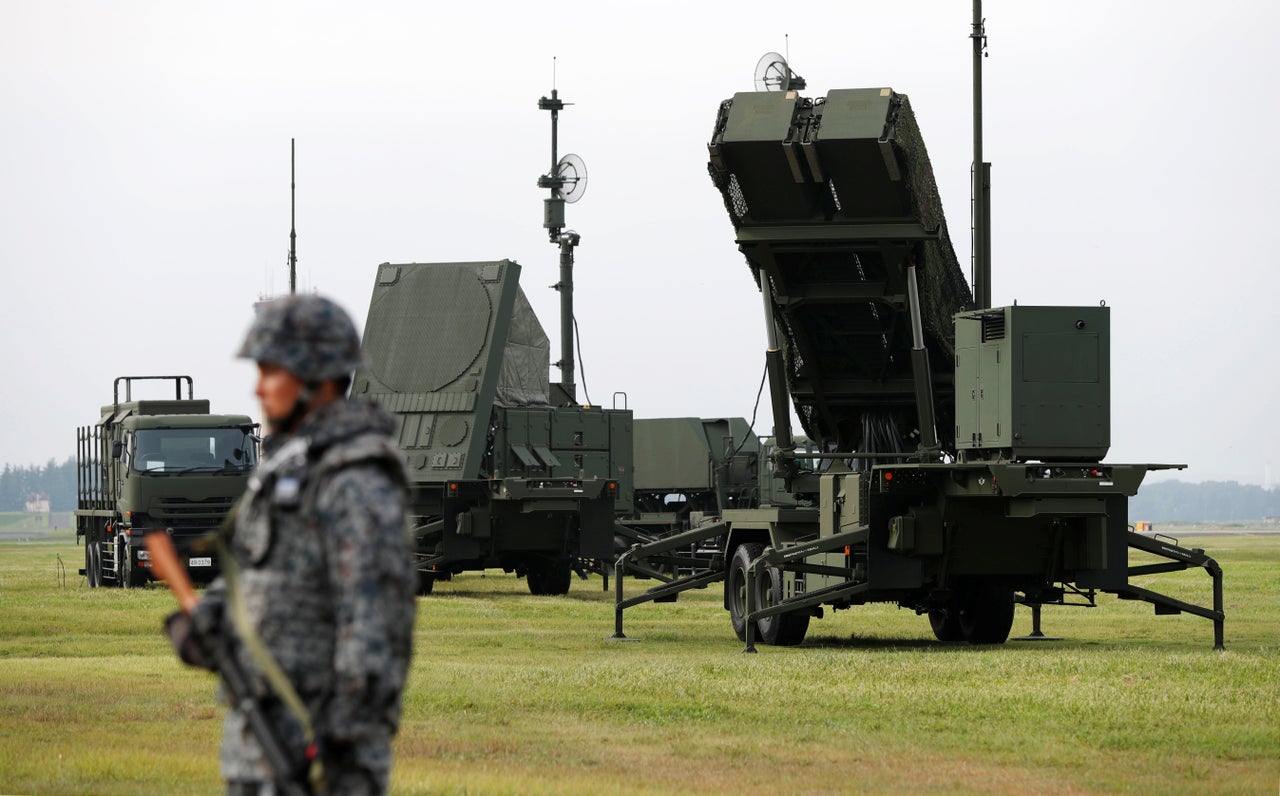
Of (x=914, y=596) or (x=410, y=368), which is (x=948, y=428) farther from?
(x=410, y=368)

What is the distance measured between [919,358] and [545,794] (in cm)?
1019

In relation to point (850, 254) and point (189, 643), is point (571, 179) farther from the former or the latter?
point (189, 643)

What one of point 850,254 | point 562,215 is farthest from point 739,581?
point 562,215

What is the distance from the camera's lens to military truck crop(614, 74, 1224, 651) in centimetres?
1784

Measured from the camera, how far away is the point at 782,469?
21.0m

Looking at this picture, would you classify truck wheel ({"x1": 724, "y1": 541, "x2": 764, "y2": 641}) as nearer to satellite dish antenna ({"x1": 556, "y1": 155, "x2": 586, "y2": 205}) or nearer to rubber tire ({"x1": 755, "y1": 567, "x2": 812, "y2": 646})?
rubber tire ({"x1": 755, "y1": 567, "x2": 812, "y2": 646})

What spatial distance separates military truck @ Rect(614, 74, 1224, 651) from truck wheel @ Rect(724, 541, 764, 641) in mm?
45

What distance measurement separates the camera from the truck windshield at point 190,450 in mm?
32781

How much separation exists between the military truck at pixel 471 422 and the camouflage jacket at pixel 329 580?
23.9 meters

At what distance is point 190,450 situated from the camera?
32.9 metres

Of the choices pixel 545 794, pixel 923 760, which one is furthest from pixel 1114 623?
→ pixel 545 794

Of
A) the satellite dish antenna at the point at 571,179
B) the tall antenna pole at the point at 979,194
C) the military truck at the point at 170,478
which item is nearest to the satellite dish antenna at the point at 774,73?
the tall antenna pole at the point at 979,194

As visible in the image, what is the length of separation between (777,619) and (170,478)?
15.2 meters

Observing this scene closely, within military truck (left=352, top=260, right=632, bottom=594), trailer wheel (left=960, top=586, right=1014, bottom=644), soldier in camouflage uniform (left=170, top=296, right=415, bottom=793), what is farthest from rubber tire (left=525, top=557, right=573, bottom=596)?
soldier in camouflage uniform (left=170, top=296, right=415, bottom=793)
